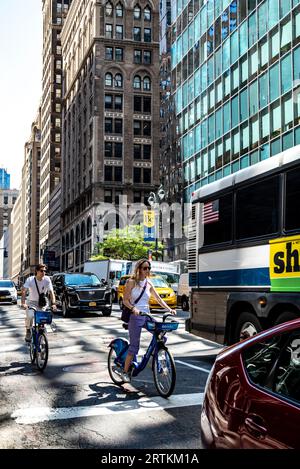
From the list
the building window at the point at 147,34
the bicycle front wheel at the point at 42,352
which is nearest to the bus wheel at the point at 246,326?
the bicycle front wheel at the point at 42,352

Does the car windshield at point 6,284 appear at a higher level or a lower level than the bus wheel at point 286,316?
lower

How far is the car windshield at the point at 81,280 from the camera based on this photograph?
83.4 ft

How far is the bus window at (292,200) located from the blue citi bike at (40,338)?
→ 4608mm

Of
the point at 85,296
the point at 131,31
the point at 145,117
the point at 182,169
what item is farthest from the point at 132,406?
the point at 131,31

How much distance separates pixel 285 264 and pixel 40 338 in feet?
15.1

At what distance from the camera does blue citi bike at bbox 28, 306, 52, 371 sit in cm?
995

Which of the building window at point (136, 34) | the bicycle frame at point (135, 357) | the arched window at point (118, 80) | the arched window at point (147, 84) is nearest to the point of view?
the bicycle frame at point (135, 357)

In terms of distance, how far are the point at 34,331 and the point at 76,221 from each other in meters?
87.1

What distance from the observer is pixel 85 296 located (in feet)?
80.0

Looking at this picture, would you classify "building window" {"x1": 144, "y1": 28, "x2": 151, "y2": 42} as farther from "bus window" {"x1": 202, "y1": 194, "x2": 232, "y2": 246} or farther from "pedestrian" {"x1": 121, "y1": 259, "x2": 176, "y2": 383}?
"pedestrian" {"x1": 121, "y1": 259, "x2": 176, "y2": 383}

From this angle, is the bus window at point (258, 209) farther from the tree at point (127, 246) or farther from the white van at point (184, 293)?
the tree at point (127, 246)

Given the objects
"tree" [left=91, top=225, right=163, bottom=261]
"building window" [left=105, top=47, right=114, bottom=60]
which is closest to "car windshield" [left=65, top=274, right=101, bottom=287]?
"tree" [left=91, top=225, right=163, bottom=261]

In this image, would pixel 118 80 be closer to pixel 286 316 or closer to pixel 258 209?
pixel 258 209
